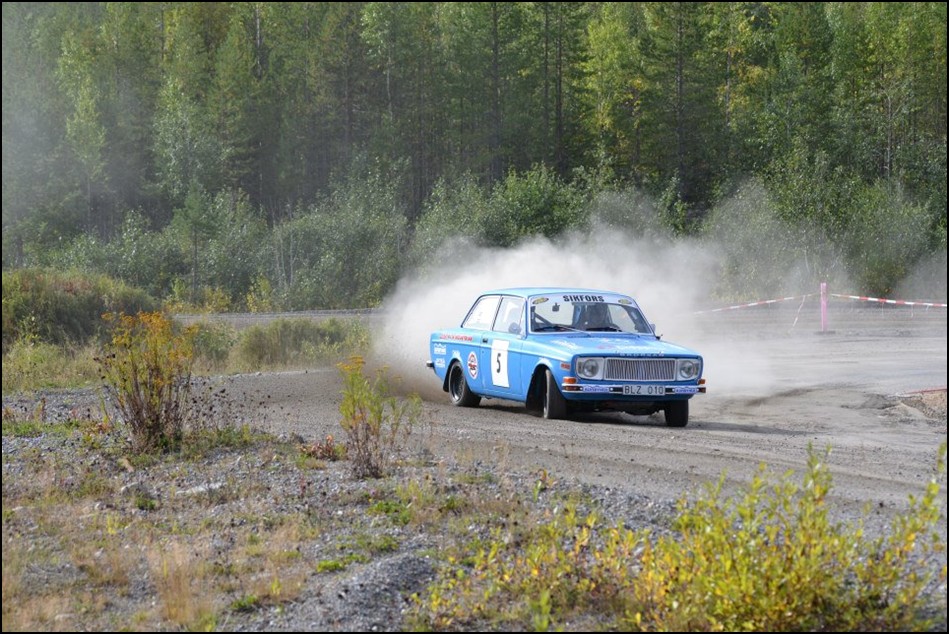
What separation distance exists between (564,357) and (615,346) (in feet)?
2.41

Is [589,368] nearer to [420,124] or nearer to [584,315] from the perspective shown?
[584,315]

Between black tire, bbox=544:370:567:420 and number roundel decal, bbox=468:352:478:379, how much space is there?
1.67m

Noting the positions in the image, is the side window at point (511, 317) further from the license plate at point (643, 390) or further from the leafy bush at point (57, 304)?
the leafy bush at point (57, 304)

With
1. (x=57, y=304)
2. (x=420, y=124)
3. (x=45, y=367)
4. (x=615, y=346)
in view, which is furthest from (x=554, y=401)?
(x=420, y=124)

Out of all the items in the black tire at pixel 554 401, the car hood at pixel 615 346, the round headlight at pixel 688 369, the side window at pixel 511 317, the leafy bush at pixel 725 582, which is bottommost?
the leafy bush at pixel 725 582

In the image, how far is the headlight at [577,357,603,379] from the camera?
47.6 ft

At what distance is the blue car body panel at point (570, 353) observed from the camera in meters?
14.6

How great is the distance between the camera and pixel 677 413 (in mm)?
14945

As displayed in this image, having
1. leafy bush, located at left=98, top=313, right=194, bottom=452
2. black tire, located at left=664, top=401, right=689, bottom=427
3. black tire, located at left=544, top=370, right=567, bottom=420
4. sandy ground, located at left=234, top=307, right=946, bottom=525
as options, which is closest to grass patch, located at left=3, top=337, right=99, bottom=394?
sandy ground, located at left=234, top=307, right=946, bottom=525

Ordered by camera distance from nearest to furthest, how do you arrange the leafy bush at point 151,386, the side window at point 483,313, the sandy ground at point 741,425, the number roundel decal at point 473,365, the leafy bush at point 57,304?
1. the sandy ground at point 741,425
2. the leafy bush at point 151,386
3. the number roundel decal at point 473,365
4. the side window at point 483,313
5. the leafy bush at point 57,304

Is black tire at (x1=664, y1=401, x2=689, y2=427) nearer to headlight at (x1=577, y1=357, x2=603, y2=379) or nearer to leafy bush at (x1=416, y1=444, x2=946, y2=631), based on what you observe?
headlight at (x1=577, y1=357, x2=603, y2=379)

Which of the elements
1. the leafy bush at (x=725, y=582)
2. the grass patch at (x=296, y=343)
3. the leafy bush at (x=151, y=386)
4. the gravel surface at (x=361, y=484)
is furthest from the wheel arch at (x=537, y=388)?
the grass patch at (x=296, y=343)

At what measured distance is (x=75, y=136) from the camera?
64.2m

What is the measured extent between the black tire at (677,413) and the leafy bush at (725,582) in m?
7.15
